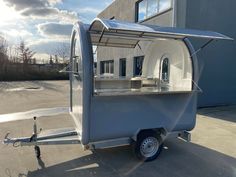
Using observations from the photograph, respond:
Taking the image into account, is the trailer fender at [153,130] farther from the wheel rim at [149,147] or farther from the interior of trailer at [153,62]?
the interior of trailer at [153,62]

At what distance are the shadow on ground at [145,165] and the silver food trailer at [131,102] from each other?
32 cm

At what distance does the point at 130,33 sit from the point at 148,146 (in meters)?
2.53

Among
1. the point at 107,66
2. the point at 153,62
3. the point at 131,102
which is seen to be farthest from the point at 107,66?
the point at 131,102

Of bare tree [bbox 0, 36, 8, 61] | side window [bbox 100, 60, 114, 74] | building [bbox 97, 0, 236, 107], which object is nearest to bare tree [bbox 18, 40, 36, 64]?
bare tree [bbox 0, 36, 8, 61]

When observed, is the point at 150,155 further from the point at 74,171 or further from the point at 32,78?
the point at 32,78

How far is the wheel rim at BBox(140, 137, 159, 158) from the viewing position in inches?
178

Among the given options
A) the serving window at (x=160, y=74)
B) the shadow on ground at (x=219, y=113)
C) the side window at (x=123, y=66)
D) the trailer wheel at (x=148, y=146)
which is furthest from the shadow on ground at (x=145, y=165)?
the side window at (x=123, y=66)

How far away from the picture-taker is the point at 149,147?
4.61 meters

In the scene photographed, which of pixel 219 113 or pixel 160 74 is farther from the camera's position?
pixel 219 113

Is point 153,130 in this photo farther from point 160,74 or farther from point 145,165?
point 160,74

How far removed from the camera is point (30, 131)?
660cm

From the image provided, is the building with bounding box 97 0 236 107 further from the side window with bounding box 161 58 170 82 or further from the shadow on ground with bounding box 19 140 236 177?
the shadow on ground with bounding box 19 140 236 177

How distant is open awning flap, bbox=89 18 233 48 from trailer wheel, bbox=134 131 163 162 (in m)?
1.96

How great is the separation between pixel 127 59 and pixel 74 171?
1188 cm
